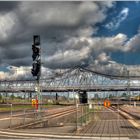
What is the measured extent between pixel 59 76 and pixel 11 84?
26.0 meters

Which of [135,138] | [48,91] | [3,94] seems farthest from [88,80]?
[135,138]

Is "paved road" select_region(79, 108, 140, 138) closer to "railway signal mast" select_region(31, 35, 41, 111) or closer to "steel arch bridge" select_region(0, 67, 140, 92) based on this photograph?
"railway signal mast" select_region(31, 35, 41, 111)

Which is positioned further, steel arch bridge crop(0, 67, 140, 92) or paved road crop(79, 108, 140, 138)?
steel arch bridge crop(0, 67, 140, 92)

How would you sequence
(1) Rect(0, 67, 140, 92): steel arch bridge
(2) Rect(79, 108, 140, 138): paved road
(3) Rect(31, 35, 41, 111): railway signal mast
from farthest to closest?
(1) Rect(0, 67, 140, 92): steel arch bridge < (3) Rect(31, 35, 41, 111): railway signal mast < (2) Rect(79, 108, 140, 138): paved road

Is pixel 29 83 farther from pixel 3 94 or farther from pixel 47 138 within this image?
pixel 47 138

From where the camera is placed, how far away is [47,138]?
18094 millimetres

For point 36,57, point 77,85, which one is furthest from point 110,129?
point 77,85

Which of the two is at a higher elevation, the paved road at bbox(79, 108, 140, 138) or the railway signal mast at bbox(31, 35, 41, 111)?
the railway signal mast at bbox(31, 35, 41, 111)

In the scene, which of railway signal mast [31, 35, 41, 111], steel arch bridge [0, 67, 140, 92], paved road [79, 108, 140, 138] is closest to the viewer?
paved road [79, 108, 140, 138]

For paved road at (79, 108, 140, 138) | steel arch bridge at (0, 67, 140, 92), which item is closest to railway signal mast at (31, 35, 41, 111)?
paved road at (79, 108, 140, 138)

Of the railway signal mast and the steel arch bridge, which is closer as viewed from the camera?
the railway signal mast

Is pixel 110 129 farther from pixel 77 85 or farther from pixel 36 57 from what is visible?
pixel 77 85

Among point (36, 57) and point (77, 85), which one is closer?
point (36, 57)

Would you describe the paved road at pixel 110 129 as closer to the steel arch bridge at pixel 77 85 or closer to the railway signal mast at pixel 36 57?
the railway signal mast at pixel 36 57
